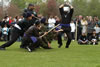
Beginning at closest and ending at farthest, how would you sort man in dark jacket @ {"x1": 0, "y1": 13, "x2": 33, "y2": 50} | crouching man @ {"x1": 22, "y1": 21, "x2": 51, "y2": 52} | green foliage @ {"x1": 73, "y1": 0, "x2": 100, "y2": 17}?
crouching man @ {"x1": 22, "y1": 21, "x2": 51, "y2": 52} < man in dark jacket @ {"x1": 0, "y1": 13, "x2": 33, "y2": 50} < green foliage @ {"x1": 73, "y1": 0, "x2": 100, "y2": 17}

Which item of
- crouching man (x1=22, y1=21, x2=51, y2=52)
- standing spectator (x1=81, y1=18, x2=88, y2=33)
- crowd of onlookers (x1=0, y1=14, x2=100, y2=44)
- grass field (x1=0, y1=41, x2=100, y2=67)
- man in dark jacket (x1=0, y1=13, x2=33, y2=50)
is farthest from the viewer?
standing spectator (x1=81, y1=18, x2=88, y2=33)

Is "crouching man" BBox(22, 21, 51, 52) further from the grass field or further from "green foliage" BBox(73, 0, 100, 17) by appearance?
"green foliage" BBox(73, 0, 100, 17)

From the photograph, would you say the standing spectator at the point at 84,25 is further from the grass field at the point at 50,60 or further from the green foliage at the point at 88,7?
the green foliage at the point at 88,7

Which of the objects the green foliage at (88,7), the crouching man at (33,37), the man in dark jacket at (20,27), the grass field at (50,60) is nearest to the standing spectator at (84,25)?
the man in dark jacket at (20,27)

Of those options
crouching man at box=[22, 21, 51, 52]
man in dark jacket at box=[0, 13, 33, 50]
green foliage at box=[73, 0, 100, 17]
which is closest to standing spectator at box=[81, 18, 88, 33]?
man in dark jacket at box=[0, 13, 33, 50]

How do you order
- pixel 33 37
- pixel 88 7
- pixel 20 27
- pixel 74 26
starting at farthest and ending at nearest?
pixel 88 7 < pixel 74 26 < pixel 20 27 < pixel 33 37

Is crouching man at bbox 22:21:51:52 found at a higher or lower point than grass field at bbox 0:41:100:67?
higher

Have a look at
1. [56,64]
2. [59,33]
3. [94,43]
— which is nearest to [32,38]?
[59,33]

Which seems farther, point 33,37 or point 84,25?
point 84,25

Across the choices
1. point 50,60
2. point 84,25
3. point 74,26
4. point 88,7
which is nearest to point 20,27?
point 50,60

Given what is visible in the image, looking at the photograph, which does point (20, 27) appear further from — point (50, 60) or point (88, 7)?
point (88, 7)

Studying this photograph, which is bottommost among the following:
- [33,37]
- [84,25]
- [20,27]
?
[33,37]

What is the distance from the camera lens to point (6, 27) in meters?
21.3

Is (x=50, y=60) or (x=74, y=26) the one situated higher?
(x=74, y=26)
